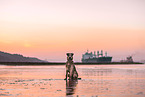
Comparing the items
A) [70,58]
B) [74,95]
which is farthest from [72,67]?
[74,95]

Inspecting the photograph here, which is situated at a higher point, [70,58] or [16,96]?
[70,58]

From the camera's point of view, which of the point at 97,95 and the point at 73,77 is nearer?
the point at 97,95

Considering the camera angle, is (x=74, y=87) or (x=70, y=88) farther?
(x=74, y=87)

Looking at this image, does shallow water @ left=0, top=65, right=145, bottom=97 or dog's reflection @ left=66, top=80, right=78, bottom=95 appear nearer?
shallow water @ left=0, top=65, right=145, bottom=97

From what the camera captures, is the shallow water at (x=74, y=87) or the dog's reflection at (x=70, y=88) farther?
the dog's reflection at (x=70, y=88)

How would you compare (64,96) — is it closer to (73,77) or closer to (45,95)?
(45,95)

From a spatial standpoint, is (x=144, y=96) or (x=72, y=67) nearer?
(x=144, y=96)

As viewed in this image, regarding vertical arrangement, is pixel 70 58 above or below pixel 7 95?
above

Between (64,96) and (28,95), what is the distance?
7.91ft

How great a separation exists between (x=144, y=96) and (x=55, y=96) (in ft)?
17.9

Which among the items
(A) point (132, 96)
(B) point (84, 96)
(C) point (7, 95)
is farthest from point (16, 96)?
(A) point (132, 96)

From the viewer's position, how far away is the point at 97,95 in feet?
58.2

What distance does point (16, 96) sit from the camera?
56.5 feet

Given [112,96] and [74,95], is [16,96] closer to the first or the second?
[74,95]
